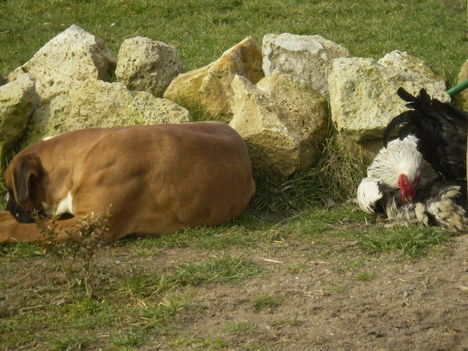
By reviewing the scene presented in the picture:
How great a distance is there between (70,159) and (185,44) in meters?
5.50

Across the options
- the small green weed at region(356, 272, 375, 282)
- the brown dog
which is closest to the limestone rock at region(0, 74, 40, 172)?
the brown dog

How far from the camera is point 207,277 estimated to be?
5.45m

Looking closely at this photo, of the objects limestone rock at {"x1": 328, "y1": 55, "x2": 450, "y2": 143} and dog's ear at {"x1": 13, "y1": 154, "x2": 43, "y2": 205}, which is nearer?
dog's ear at {"x1": 13, "y1": 154, "x2": 43, "y2": 205}

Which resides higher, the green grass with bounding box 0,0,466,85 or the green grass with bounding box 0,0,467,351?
the green grass with bounding box 0,0,467,351

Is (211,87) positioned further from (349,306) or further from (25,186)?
(349,306)

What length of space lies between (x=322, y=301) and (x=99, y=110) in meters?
3.36

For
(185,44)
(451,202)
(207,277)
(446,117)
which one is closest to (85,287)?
(207,277)

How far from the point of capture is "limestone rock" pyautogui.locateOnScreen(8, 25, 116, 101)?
336 inches

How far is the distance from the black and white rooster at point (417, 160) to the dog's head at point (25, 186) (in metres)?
2.39

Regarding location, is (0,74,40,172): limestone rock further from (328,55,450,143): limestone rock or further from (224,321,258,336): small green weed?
(224,321,258,336): small green weed

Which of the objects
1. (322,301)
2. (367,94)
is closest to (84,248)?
(322,301)

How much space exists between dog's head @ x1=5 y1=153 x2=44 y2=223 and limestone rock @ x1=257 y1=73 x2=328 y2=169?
200 cm

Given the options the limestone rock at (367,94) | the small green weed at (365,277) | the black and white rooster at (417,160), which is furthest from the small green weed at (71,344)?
the limestone rock at (367,94)

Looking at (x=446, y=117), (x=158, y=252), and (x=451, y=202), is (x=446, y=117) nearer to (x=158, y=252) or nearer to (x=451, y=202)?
(x=451, y=202)
